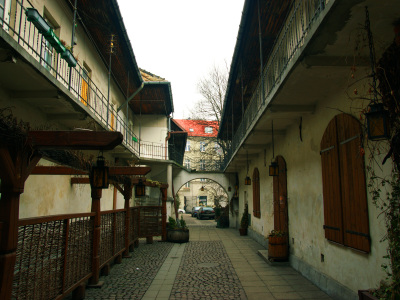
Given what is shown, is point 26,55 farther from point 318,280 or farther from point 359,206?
point 318,280

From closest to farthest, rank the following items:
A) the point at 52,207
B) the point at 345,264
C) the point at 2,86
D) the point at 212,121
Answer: the point at 345,264
the point at 2,86
the point at 52,207
the point at 212,121

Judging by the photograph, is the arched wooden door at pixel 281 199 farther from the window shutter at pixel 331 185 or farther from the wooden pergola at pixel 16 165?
the wooden pergola at pixel 16 165

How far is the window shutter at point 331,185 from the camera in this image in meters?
5.54

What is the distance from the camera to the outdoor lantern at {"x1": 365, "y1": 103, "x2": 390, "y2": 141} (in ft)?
11.2

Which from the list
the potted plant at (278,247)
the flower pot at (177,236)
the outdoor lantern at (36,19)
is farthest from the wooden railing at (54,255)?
the flower pot at (177,236)

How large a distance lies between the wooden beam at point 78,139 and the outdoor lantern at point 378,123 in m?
2.92

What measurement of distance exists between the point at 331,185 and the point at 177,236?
8646 mm

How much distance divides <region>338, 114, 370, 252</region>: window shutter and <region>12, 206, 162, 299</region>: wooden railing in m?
4.39


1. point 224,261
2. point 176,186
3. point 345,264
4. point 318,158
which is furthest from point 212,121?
point 345,264

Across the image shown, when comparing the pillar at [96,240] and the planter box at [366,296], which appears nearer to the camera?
the planter box at [366,296]

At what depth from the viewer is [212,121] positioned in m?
26.0

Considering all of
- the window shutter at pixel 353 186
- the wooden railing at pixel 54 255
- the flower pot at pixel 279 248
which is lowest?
the flower pot at pixel 279 248

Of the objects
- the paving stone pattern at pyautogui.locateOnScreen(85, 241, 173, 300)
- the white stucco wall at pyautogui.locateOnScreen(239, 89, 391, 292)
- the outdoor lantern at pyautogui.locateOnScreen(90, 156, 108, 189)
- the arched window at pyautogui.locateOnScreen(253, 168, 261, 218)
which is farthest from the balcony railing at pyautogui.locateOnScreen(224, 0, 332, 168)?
the paving stone pattern at pyautogui.locateOnScreen(85, 241, 173, 300)

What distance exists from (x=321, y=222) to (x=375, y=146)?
8.51ft
